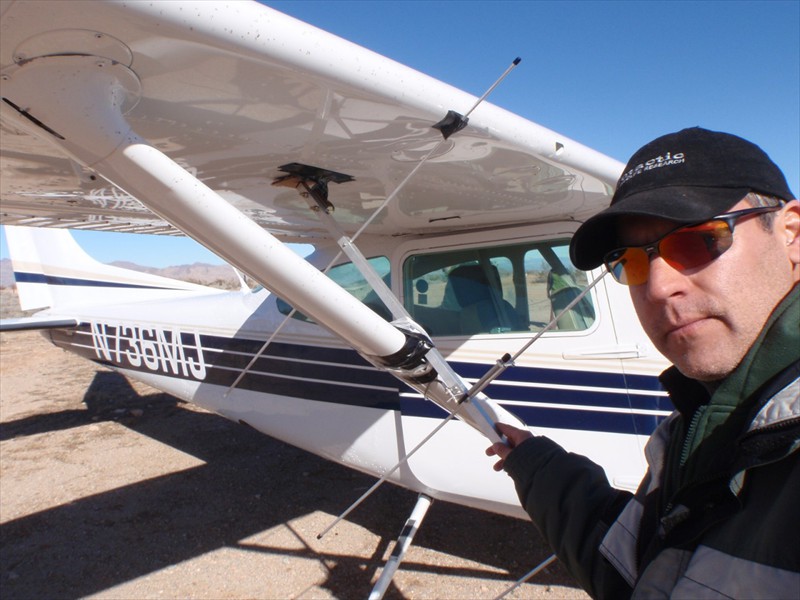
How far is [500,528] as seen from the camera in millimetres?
3768

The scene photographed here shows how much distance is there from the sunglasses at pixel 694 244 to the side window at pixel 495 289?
2.12 metres

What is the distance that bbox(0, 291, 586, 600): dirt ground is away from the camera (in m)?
3.18

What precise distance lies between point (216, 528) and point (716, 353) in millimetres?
3899

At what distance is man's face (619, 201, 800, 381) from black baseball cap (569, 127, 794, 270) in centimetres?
4

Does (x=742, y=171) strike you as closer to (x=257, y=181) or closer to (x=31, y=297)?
(x=257, y=181)

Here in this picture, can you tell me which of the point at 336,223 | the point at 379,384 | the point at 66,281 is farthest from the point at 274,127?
the point at 66,281

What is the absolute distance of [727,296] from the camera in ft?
2.65

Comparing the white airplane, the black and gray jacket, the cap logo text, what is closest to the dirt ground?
the white airplane

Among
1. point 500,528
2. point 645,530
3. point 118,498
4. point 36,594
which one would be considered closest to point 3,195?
point 36,594

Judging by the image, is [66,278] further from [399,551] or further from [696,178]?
[696,178]

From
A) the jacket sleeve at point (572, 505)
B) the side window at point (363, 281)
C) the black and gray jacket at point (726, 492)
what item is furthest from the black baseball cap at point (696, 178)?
the side window at point (363, 281)

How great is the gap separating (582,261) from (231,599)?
9.71 feet

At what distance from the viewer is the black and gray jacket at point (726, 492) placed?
0.66 metres

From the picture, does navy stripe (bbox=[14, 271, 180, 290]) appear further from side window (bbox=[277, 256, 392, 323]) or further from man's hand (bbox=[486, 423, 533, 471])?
man's hand (bbox=[486, 423, 533, 471])
